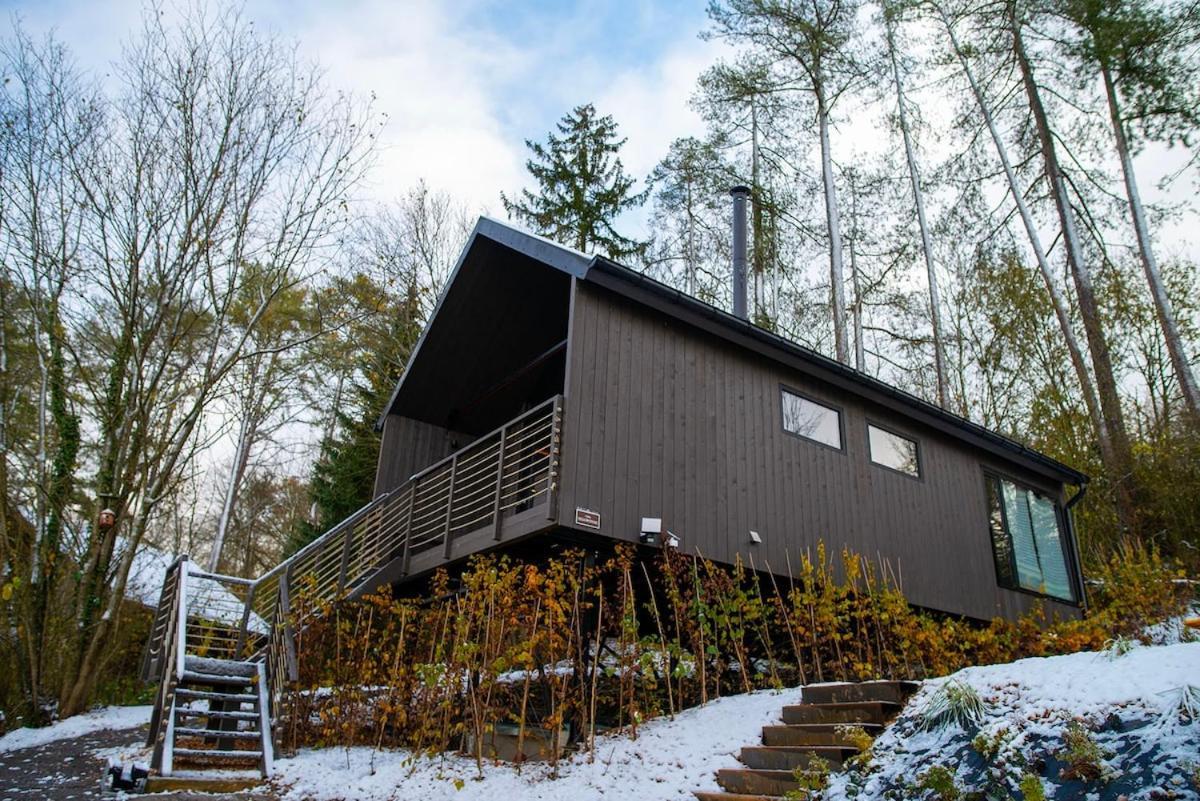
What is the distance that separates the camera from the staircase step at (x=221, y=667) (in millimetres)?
7656

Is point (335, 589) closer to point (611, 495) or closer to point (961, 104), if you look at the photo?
point (611, 495)

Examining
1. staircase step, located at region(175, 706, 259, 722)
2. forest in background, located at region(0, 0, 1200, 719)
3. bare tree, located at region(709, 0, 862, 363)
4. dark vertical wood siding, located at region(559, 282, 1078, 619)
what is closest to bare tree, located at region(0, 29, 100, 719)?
forest in background, located at region(0, 0, 1200, 719)

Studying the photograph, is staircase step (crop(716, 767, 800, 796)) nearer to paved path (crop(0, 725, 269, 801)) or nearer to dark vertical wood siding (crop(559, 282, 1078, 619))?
dark vertical wood siding (crop(559, 282, 1078, 619))

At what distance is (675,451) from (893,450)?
3894mm

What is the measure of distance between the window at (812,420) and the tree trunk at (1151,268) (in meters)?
7.08

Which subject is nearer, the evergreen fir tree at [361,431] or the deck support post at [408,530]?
the deck support post at [408,530]

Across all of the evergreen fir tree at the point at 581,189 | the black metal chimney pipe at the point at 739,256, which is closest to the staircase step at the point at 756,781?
the black metal chimney pipe at the point at 739,256

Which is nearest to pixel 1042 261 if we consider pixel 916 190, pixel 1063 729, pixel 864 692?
pixel 916 190

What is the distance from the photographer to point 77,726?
34.6 feet

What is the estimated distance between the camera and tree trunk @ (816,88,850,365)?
1681 cm

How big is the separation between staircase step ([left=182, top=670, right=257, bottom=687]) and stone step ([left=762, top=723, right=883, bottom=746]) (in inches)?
197

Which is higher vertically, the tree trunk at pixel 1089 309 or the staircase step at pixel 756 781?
the tree trunk at pixel 1089 309

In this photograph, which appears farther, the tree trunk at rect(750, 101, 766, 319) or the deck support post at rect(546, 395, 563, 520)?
the tree trunk at rect(750, 101, 766, 319)

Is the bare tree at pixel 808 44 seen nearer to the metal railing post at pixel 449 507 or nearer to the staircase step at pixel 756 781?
the metal railing post at pixel 449 507
